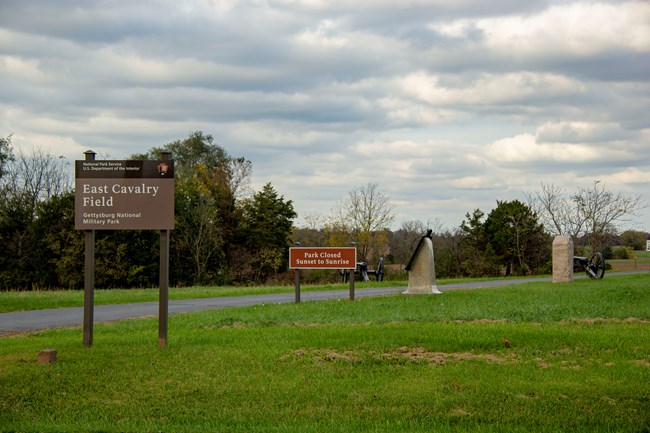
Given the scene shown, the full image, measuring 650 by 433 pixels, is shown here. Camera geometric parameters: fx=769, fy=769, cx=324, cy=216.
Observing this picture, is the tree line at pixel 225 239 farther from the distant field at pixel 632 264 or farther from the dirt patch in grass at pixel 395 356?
the dirt patch in grass at pixel 395 356

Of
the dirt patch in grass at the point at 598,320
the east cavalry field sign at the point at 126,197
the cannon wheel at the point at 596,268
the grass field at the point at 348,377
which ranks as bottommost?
the grass field at the point at 348,377

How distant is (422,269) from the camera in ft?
66.9

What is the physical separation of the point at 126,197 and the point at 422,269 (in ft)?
34.9

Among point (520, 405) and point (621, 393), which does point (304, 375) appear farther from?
point (621, 393)

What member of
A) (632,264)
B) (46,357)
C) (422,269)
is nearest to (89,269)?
(46,357)

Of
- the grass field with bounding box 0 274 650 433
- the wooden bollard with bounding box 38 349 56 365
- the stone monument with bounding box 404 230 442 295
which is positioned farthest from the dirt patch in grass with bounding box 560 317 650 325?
the wooden bollard with bounding box 38 349 56 365

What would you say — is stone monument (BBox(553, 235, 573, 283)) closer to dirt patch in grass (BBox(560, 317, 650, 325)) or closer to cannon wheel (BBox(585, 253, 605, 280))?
cannon wheel (BBox(585, 253, 605, 280))

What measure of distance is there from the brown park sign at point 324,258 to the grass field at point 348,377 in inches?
229

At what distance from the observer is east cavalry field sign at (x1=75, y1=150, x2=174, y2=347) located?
11.4 meters

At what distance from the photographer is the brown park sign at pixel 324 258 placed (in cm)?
1973

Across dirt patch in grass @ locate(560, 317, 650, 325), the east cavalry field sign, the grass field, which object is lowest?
the grass field

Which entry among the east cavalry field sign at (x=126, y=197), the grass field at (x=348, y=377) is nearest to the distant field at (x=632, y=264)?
the grass field at (x=348, y=377)

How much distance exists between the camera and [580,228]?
5525 cm

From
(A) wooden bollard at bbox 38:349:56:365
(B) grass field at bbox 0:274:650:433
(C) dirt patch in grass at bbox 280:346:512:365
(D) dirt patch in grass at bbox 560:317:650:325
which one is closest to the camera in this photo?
(B) grass field at bbox 0:274:650:433
